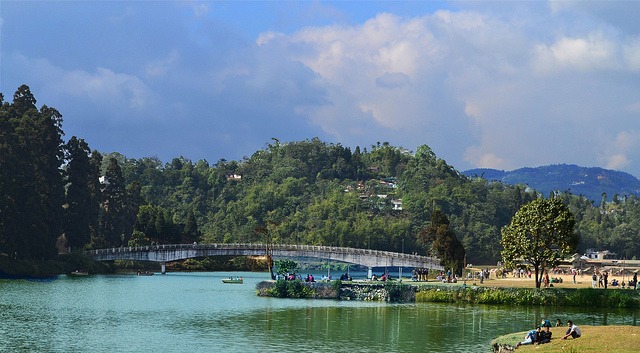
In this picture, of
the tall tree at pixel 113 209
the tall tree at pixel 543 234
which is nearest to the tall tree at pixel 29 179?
the tall tree at pixel 113 209

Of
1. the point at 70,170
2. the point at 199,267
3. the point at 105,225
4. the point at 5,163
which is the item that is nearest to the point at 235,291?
the point at 5,163

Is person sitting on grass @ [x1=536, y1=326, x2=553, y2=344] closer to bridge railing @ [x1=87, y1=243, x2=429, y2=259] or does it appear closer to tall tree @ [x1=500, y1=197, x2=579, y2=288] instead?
tall tree @ [x1=500, y1=197, x2=579, y2=288]

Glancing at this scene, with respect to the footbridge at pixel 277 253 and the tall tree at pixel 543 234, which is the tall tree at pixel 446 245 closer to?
the tall tree at pixel 543 234

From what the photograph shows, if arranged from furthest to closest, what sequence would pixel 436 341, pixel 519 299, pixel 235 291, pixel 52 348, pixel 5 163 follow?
pixel 5 163
pixel 235 291
pixel 519 299
pixel 436 341
pixel 52 348

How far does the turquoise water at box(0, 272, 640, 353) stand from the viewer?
5444cm

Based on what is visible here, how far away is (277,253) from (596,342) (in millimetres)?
122428

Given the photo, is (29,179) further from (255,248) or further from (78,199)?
(255,248)

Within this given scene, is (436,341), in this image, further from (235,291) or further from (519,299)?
(235,291)

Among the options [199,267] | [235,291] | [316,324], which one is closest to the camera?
[316,324]

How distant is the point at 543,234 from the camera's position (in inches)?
3457

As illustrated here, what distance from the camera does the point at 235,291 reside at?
364ft

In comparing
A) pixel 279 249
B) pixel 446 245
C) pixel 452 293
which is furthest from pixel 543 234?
pixel 279 249

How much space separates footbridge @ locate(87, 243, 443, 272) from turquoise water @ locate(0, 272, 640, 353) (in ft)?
188

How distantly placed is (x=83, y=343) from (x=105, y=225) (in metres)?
118
